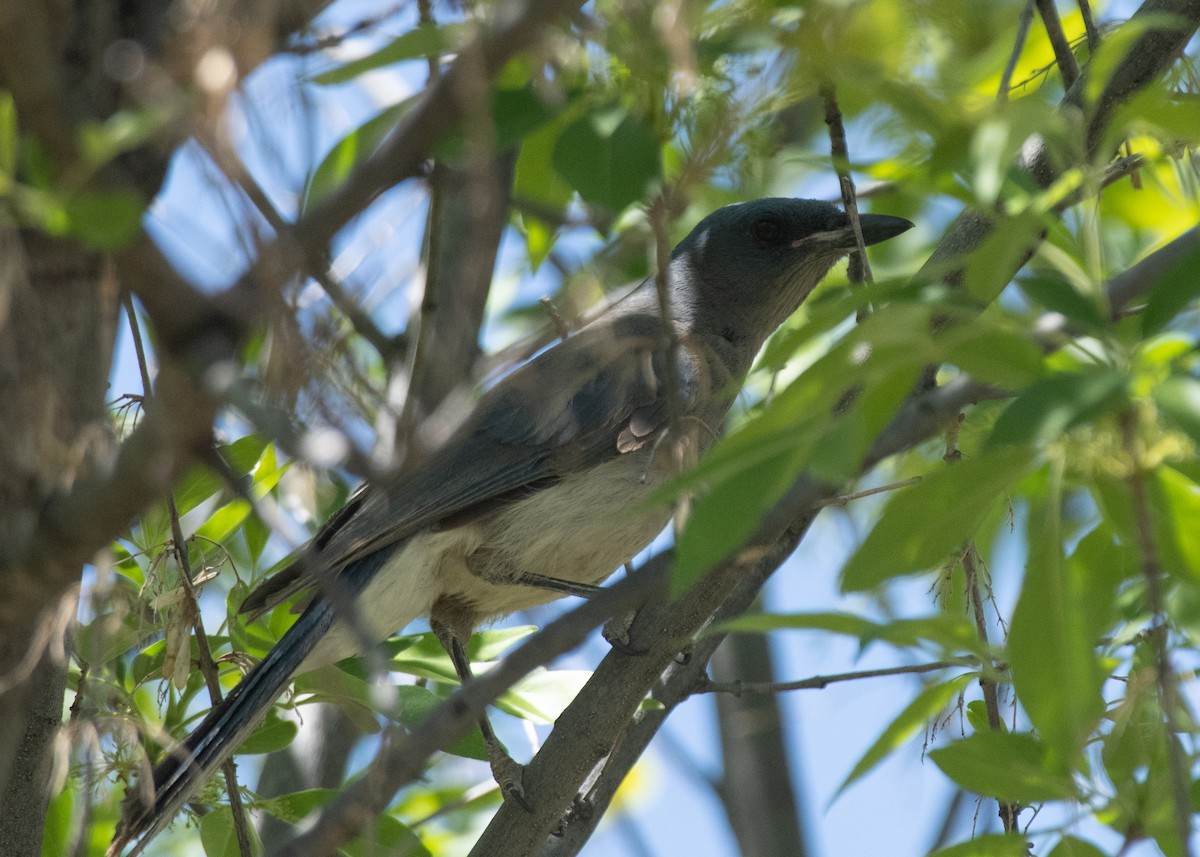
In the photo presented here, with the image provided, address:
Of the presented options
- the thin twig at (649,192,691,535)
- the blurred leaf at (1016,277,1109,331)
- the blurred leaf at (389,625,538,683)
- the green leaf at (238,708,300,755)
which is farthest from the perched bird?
the blurred leaf at (1016,277,1109,331)

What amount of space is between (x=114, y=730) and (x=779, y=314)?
126 inches

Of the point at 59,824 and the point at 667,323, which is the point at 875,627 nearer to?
the point at 667,323

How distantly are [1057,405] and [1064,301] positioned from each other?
10.5 inches

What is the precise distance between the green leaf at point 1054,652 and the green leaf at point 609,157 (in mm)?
662

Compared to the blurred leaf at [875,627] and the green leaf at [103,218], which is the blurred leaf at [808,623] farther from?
the green leaf at [103,218]

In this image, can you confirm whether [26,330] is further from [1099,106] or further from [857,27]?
[1099,106]

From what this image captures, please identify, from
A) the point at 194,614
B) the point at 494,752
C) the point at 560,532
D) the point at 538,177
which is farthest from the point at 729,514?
the point at 560,532

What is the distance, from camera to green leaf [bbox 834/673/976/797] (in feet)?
5.98

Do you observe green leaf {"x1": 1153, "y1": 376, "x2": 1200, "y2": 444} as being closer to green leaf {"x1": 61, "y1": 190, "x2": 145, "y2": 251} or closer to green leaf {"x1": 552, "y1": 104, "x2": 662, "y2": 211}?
green leaf {"x1": 552, "y1": 104, "x2": 662, "y2": 211}

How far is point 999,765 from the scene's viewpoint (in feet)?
6.19

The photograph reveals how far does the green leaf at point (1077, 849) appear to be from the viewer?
179cm

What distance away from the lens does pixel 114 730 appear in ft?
8.38

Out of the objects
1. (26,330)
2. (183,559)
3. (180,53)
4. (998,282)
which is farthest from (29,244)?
(998,282)

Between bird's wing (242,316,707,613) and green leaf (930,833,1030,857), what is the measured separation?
233cm
